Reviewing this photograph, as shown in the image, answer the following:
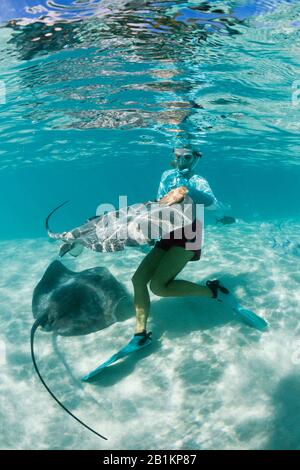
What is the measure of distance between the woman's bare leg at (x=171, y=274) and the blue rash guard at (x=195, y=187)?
92.2 inches

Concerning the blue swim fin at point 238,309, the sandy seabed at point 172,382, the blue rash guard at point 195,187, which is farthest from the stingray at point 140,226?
the blue rash guard at point 195,187

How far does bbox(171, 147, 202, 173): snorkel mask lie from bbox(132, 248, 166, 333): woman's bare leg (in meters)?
6.51

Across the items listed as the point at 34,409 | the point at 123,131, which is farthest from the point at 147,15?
the point at 123,131

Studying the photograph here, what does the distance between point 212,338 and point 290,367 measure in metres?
1.38

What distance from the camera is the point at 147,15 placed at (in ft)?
22.5

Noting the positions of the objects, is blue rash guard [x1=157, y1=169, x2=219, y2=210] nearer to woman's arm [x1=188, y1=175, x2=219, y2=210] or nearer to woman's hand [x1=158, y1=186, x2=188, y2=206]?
woman's arm [x1=188, y1=175, x2=219, y2=210]

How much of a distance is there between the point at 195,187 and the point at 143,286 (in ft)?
13.4

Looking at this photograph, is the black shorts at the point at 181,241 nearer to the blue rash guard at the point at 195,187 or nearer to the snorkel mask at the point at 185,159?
the blue rash guard at the point at 195,187

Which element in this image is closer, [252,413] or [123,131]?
[252,413]

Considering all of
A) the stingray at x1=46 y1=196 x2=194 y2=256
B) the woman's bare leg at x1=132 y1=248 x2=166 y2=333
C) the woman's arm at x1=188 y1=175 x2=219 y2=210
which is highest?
the stingray at x1=46 y1=196 x2=194 y2=256

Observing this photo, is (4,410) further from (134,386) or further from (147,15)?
(147,15)

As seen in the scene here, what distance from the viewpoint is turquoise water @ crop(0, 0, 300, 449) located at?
160 inches

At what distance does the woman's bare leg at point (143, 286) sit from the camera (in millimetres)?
5266

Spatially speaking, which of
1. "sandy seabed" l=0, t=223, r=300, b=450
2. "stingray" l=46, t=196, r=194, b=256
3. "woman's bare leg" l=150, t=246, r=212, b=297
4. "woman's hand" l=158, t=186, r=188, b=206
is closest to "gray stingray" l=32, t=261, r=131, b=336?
"sandy seabed" l=0, t=223, r=300, b=450
